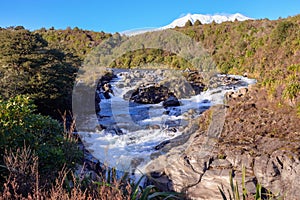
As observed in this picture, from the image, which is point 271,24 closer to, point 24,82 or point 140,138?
point 140,138

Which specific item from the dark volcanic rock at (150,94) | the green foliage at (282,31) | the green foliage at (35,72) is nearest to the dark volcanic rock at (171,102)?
the dark volcanic rock at (150,94)

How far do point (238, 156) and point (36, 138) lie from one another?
3.09 metres

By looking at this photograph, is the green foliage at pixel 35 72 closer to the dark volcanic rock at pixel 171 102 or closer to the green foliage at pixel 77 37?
the dark volcanic rock at pixel 171 102

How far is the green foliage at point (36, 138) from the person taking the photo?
3590 mm

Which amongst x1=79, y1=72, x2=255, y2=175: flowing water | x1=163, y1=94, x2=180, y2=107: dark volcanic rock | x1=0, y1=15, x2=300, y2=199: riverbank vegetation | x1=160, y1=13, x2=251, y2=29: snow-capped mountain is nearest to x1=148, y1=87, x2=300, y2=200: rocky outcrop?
x1=79, y1=72, x2=255, y2=175: flowing water

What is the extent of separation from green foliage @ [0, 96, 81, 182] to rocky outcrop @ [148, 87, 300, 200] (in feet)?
5.68

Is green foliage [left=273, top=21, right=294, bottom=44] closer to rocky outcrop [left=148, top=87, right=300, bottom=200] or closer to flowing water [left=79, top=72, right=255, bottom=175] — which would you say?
flowing water [left=79, top=72, right=255, bottom=175]

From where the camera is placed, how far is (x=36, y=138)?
152 inches

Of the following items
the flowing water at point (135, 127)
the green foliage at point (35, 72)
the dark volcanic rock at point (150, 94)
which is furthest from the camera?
the dark volcanic rock at point (150, 94)

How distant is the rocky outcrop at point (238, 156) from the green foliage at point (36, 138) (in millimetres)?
1730

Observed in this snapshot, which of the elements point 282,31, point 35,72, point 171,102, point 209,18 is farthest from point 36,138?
point 209,18

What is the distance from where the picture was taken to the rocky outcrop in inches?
165

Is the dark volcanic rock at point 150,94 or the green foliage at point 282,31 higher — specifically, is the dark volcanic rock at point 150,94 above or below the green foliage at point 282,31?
below

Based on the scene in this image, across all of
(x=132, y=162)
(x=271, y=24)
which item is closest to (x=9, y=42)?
(x=132, y=162)
